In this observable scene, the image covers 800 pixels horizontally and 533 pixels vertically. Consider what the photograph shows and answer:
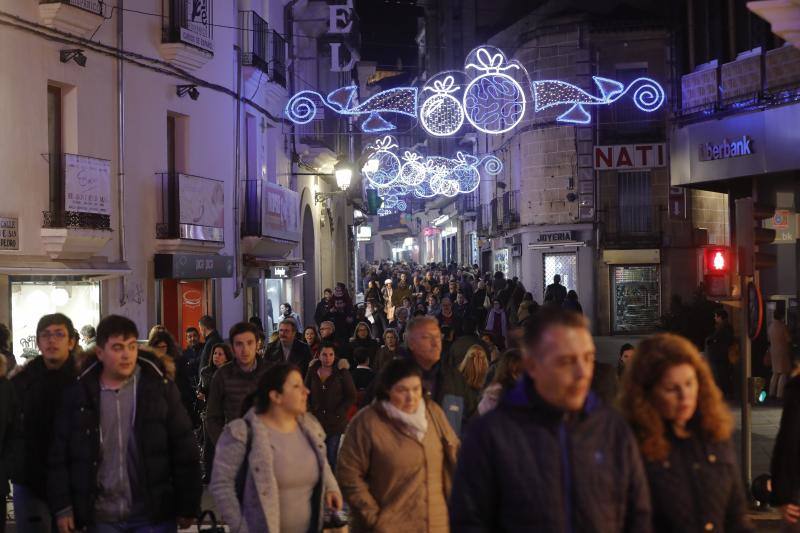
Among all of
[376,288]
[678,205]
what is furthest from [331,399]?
[678,205]

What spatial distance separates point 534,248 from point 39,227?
2168 cm

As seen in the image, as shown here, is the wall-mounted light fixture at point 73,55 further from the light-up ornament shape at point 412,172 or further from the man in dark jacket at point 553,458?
the light-up ornament shape at point 412,172

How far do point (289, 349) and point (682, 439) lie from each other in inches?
321

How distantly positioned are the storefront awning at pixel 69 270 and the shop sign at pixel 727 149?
383 inches

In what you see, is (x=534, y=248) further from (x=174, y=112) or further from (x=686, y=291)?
(x=174, y=112)

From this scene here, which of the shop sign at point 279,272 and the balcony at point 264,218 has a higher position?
the balcony at point 264,218

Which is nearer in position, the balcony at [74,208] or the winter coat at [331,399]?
the winter coat at [331,399]

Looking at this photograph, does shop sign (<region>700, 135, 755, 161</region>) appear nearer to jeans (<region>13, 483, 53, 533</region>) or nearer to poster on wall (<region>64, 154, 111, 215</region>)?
poster on wall (<region>64, 154, 111, 215</region>)

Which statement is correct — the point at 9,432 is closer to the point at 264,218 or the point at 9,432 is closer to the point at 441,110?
the point at 441,110

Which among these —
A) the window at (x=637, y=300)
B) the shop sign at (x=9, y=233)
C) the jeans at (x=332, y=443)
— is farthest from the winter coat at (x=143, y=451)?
the window at (x=637, y=300)

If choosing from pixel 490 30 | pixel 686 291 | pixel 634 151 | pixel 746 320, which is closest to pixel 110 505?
pixel 746 320

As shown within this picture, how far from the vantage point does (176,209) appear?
16969 mm

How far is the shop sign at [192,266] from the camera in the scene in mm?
16656

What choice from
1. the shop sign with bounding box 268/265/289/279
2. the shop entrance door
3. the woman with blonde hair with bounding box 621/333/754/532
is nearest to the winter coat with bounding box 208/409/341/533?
the woman with blonde hair with bounding box 621/333/754/532
